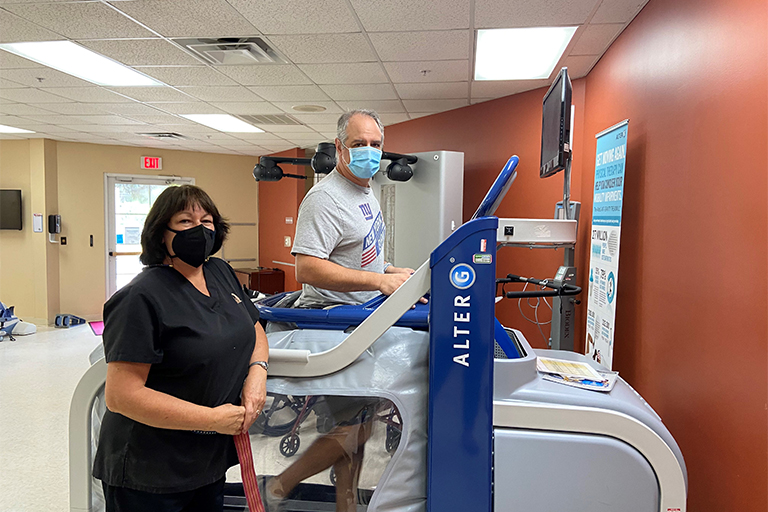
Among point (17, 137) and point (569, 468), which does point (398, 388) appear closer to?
point (569, 468)

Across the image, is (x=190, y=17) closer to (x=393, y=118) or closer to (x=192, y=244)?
(x=192, y=244)

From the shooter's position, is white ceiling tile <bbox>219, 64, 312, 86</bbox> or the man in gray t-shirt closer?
the man in gray t-shirt

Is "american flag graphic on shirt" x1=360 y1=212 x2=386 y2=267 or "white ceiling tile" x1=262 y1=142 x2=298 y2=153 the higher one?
"white ceiling tile" x1=262 y1=142 x2=298 y2=153

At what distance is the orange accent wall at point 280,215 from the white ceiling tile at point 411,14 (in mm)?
5240

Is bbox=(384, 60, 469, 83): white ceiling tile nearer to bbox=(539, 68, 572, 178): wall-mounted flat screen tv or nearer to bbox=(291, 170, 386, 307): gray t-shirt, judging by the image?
bbox=(539, 68, 572, 178): wall-mounted flat screen tv

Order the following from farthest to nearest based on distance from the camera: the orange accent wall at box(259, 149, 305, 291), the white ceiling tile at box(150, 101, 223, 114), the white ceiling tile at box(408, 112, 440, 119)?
1. the orange accent wall at box(259, 149, 305, 291)
2. the white ceiling tile at box(408, 112, 440, 119)
3. the white ceiling tile at box(150, 101, 223, 114)

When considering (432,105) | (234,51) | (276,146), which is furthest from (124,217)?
(432,105)

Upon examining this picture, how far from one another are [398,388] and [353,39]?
103 inches

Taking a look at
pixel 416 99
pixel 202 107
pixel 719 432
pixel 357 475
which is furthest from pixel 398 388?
pixel 202 107

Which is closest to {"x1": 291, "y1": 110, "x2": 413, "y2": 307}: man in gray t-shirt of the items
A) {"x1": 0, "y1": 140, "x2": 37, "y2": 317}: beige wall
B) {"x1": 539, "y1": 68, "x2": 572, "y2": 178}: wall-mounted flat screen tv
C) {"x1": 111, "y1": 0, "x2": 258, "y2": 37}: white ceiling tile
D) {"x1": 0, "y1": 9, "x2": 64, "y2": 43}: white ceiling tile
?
{"x1": 539, "y1": 68, "x2": 572, "y2": 178}: wall-mounted flat screen tv

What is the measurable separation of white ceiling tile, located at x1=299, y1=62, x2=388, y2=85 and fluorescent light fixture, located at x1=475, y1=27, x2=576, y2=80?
0.80 metres

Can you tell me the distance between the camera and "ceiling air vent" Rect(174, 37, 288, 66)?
10.5ft

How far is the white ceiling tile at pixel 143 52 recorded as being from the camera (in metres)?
3.22

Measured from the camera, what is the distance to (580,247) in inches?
141
